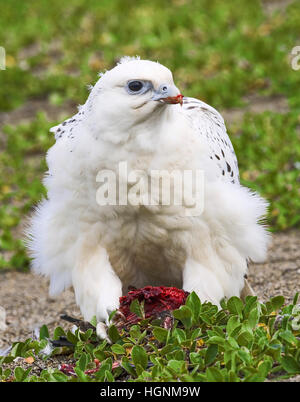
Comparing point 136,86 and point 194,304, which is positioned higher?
point 136,86

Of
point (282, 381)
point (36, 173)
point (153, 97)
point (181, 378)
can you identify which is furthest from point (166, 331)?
point (36, 173)

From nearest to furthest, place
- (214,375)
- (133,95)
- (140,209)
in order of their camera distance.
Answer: (214,375), (133,95), (140,209)

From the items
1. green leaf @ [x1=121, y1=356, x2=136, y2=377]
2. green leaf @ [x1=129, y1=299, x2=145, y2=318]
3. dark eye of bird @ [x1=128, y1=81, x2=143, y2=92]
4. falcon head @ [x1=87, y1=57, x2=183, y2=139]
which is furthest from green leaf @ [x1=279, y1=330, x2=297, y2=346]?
dark eye of bird @ [x1=128, y1=81, x2=143, y2=92]

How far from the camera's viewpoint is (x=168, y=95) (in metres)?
3.94

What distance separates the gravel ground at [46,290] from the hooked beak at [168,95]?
1471mm

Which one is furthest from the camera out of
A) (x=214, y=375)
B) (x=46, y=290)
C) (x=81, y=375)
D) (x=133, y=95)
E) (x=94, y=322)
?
(x=46, y=290)

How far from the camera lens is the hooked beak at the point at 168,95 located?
3.93m

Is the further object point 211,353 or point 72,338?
point 72,338

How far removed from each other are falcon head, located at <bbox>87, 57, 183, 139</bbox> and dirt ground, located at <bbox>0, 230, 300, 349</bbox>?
58.6 inches

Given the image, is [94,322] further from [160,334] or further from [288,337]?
[288,337]

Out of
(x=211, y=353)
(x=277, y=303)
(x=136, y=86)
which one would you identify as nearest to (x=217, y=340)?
(x=211, y=353)

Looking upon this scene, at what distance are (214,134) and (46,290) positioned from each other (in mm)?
2157

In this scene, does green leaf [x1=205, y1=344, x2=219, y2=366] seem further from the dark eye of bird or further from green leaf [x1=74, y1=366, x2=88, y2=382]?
the dark eye of bird

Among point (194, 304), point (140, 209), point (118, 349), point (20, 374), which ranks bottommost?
point (20, 374)
